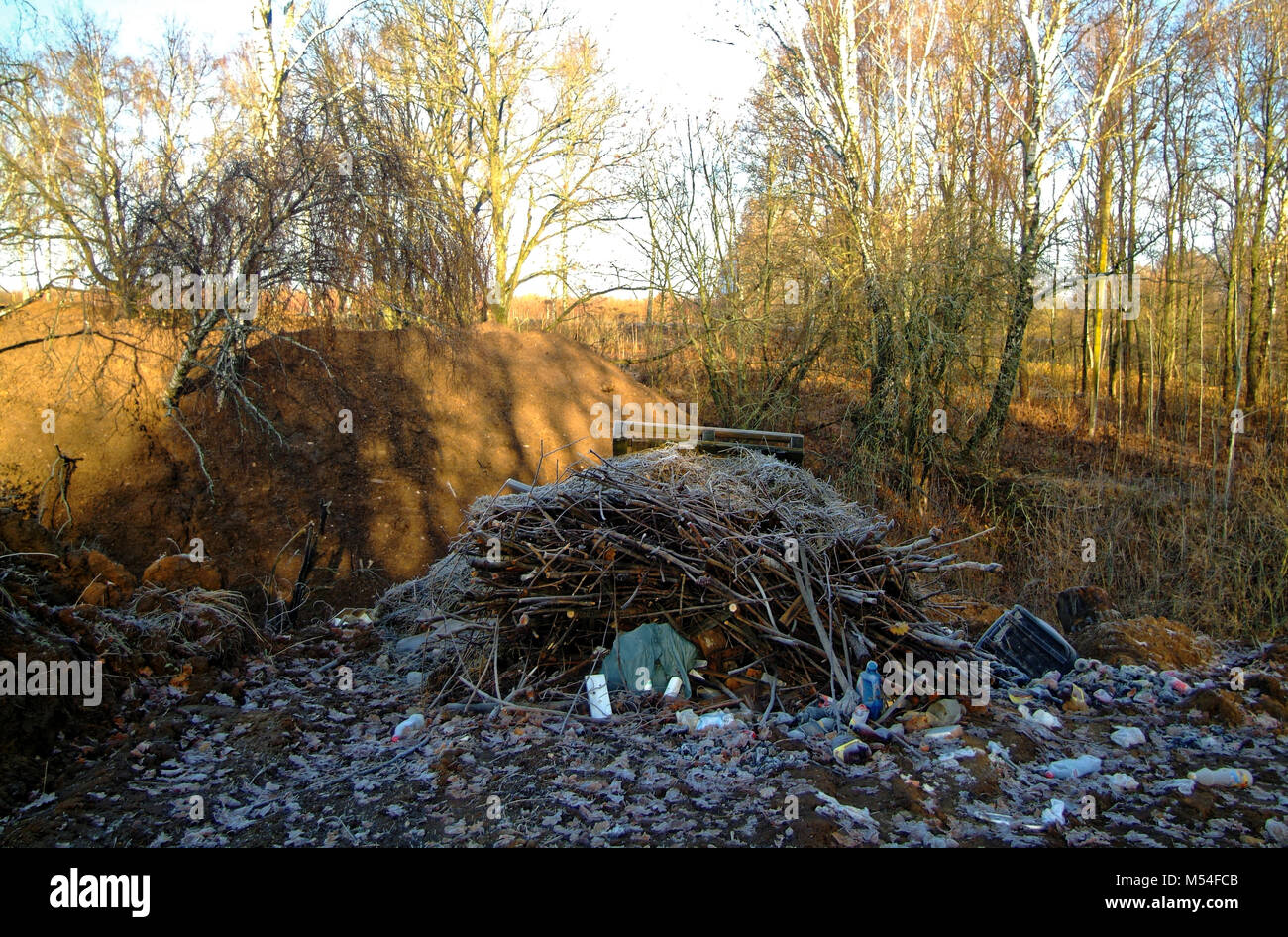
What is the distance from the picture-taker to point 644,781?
13.0 feet

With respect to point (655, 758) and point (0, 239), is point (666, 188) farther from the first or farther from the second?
point (655, 758)

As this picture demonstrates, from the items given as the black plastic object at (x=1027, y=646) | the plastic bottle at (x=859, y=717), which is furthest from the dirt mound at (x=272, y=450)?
the black plastic object at (x=1027, y=646)

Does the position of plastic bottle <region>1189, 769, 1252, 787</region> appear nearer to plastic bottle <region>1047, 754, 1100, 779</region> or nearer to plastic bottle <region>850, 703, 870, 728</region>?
plastic bottle <region>1047, 754, 1100, 779</region>

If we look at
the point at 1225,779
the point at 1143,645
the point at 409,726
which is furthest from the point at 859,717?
the point at 1143,645

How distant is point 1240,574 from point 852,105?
8.68 meters

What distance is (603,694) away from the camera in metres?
4.86

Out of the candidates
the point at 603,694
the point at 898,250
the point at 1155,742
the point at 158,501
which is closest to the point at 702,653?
the point at 603,694

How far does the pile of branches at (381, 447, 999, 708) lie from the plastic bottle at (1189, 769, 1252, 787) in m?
1.52

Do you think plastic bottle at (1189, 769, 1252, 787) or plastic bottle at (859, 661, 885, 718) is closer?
plastic bottle at (1189, 769, 1252, 787)

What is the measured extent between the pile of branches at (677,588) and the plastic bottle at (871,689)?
153mm

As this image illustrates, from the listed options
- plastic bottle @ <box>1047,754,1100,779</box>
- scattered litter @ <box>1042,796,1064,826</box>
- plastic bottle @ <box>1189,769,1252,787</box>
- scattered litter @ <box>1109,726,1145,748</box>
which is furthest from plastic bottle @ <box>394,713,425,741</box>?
plastic bottle @ <box>1189,769,1252,787</box>

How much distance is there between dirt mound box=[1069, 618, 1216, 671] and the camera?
6066 mm

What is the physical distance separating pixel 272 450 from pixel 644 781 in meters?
7.68

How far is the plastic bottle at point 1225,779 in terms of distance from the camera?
13.1 feet
